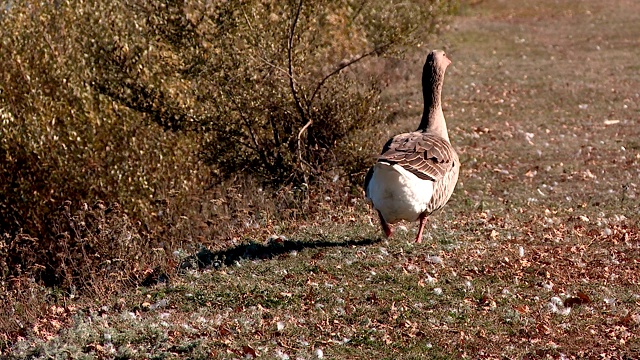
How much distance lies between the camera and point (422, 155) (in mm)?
11945

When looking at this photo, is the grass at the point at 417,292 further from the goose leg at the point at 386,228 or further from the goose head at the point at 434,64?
the goose head at the point at 434,64

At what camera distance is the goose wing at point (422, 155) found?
1159cm

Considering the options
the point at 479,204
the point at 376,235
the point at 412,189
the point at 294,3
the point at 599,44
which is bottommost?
the point at 599,44

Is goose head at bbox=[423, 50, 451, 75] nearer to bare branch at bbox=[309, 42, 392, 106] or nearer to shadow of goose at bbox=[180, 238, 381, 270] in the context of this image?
bare branch at bbox=[309, 42, 392, 106]

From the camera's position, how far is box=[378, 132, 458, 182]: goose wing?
11594mm

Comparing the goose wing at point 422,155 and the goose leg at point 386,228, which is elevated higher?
the goose wing at point 422,155

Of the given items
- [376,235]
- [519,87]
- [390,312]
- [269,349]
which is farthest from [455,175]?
[519,87]

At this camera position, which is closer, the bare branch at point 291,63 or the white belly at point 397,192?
the white belly at point 397,192

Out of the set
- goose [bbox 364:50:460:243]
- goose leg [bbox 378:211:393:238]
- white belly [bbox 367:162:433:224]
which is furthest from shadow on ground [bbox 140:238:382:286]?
white belly [bbox 367:162:433:224]

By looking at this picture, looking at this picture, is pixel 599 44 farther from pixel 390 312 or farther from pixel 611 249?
pixel 390 312

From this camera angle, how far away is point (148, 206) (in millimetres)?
17328

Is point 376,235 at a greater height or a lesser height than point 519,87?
greater

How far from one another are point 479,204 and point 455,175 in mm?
3363

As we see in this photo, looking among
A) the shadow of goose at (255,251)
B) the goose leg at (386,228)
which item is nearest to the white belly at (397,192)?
the goose leg at (386,228)
